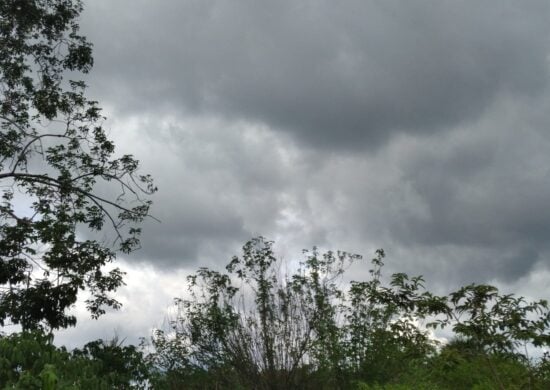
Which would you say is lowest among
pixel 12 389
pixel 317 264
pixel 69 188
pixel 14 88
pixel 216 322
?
pixel 12 389

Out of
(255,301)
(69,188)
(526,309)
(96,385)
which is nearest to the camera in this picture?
(96,385)

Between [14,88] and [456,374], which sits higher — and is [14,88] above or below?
above

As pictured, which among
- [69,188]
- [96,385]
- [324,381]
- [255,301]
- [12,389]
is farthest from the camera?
[69,188]

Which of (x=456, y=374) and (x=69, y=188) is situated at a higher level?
(x=69, y=188)

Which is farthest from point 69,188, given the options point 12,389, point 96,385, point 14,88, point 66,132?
point 12,389

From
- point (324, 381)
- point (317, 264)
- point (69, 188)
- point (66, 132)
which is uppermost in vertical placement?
point (66, 132)

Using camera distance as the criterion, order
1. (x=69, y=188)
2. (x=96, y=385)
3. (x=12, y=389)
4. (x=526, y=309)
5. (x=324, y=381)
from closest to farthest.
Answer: (x=12, y=389) → (x=96, y=385) → (x=526, y=309) → (x=324, y=381) → (x=69, y=188)

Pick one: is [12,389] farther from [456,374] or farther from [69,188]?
[69,188]

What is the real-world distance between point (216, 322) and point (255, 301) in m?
1.10

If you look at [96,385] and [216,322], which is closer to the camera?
[96,385]

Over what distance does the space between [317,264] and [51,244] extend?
6.65 m

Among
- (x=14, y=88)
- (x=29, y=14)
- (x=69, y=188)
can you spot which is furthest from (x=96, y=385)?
(x=29, y=14)

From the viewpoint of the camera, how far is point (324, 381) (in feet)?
45.0

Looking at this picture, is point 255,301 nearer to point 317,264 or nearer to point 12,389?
point 317,264
